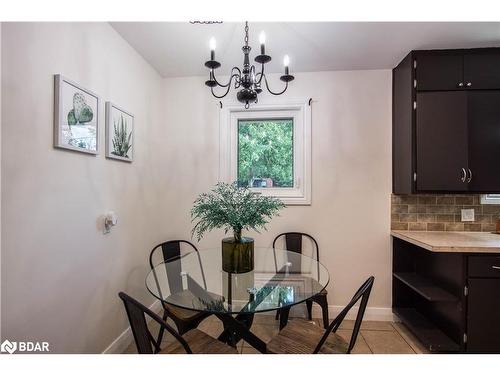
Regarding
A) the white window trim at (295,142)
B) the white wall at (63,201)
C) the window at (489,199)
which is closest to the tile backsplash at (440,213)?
the window at (489,199)

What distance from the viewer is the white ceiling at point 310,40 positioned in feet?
6.40

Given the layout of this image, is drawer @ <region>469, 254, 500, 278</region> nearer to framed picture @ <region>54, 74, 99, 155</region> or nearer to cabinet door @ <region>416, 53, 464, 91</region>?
cabinet door @ <region>416, 53, 464, 91</region>

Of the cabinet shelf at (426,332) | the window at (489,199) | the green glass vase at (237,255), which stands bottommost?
the cabinet shelf at (426,332)

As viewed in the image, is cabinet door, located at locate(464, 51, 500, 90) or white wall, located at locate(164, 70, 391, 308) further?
white wall, located at locate(164, 70, 391, 308)

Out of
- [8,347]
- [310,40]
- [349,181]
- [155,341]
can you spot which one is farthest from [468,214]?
[8,347]

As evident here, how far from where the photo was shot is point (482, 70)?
219cm

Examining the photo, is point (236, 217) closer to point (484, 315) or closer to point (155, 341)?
point (155, 341)

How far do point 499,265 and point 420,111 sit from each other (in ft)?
4.28

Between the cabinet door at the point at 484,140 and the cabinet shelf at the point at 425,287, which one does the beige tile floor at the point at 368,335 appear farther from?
the cabinet door at the point at 484,140

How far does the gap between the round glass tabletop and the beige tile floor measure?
0.70m

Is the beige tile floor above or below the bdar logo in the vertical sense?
below

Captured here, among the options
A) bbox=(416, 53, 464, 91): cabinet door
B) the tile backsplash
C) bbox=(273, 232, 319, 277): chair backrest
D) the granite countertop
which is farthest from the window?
bbox=(273, 232, 319, 277): chair backrest

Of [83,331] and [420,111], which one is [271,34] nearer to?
[420,111]

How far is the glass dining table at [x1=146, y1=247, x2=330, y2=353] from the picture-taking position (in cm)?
141
